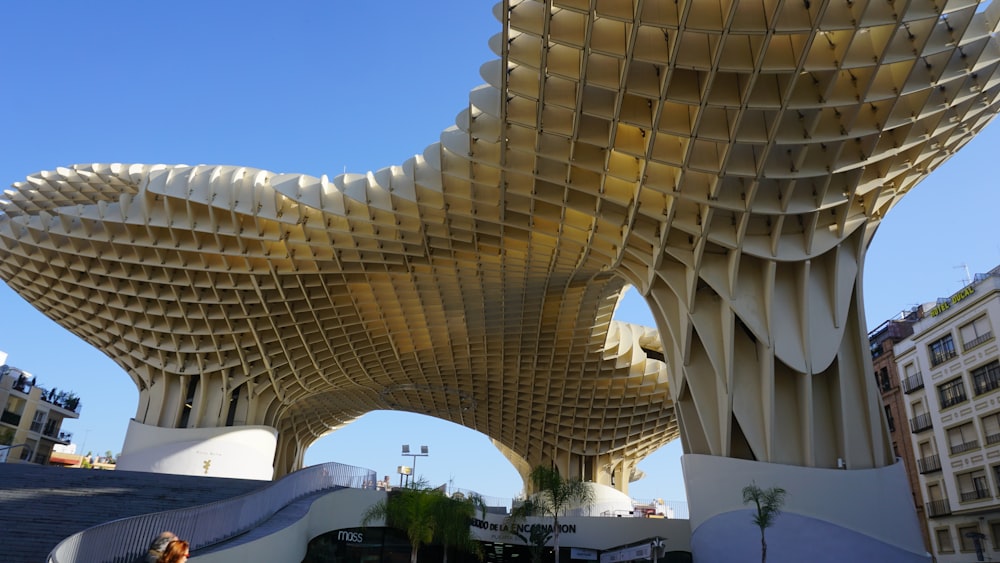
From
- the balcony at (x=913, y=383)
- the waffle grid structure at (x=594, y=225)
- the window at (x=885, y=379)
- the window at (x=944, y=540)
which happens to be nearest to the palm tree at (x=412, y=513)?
the waffle grid structure at (x=594, y=225)

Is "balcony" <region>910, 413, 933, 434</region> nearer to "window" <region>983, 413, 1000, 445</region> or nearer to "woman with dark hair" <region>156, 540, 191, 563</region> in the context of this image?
"window" <region>983, 413, 1000, 445</region>

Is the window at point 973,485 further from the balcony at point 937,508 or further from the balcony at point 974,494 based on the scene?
the balcony at point 937,508

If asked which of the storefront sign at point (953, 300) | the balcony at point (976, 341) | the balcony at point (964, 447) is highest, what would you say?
the storefront sign at point (953, 300)

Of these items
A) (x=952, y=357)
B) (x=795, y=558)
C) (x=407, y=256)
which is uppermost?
(x=407, y=256)

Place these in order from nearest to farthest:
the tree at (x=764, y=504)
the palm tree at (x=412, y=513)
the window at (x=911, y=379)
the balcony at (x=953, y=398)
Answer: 1. the tree at (x=764, y=504)
2. the palm tree at (x=412, y=513)
3. the balcony at (x=953, y=398)
4. the window at (x=911, y=379)

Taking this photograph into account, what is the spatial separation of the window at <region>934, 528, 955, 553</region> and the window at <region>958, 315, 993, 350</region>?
10313mm

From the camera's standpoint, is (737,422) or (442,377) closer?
(737,422)

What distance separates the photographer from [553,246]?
1240 inches

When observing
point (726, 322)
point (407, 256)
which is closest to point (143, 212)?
point (407, 256)

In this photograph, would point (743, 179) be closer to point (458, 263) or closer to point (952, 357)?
point (458, 263)

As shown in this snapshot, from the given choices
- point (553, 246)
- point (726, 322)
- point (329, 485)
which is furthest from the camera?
point (553, 246)

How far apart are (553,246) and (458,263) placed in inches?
239

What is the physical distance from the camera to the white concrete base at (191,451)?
4290 cm

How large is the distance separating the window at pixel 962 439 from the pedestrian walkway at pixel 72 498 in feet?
113
